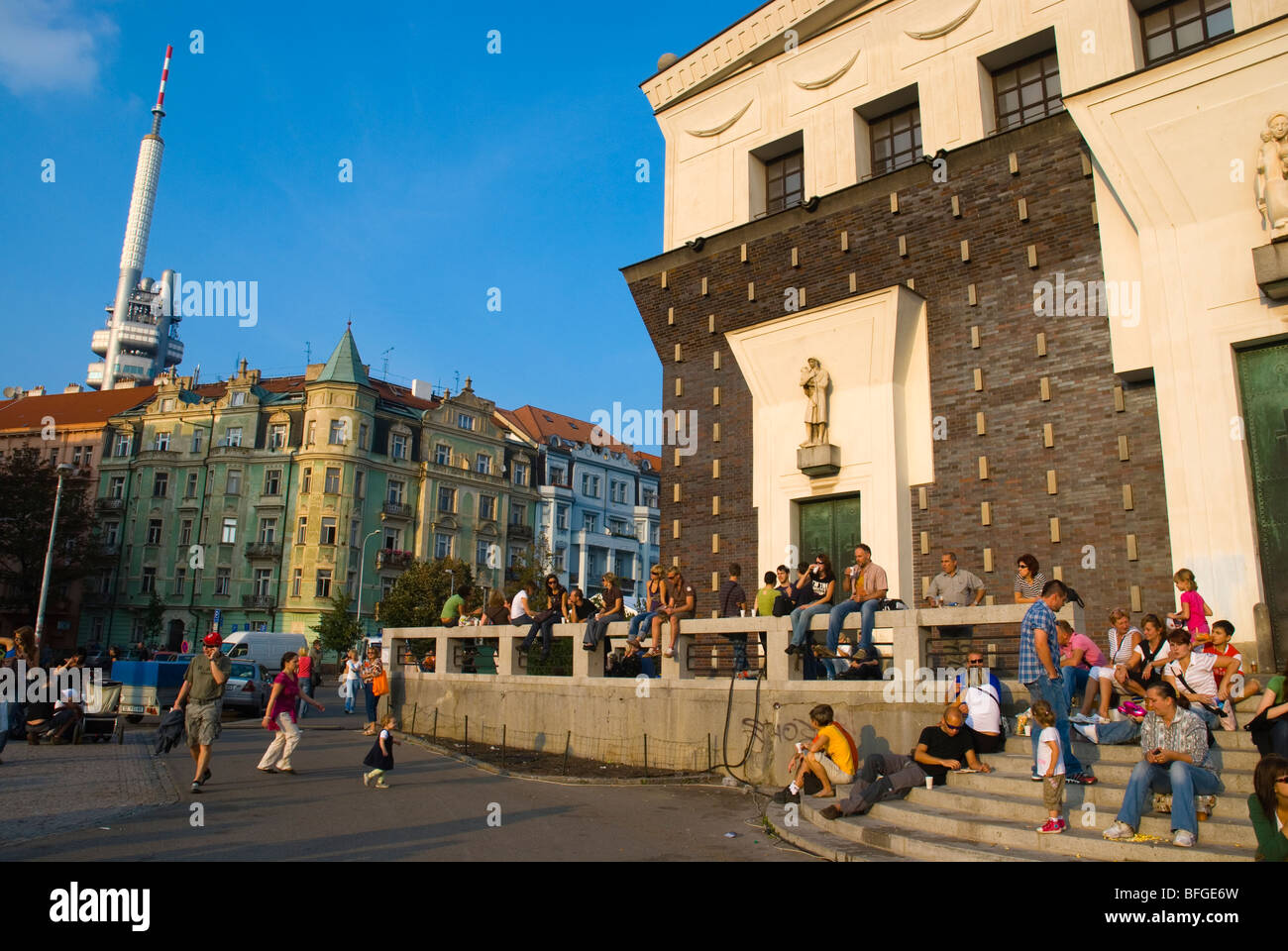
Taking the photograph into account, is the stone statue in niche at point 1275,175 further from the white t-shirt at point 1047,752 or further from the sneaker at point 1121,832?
the sneaker at point 1121,832

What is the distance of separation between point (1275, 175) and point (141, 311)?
13028cm

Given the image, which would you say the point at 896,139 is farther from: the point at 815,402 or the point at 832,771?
the point at 832,771

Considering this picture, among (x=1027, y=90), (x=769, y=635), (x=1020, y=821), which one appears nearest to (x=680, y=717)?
(x=769, y=635)

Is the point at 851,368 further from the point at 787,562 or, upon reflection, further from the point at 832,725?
the point at 832,725

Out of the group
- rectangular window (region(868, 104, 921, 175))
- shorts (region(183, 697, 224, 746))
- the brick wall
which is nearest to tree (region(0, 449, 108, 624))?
shorts (region(183, 697, 224, 746))

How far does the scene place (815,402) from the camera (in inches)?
671

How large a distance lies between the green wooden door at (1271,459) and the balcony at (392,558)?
2145 inches

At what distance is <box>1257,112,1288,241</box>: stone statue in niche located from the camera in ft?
39.8

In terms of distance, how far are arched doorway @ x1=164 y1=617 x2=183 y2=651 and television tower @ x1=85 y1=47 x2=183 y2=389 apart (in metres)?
64.4

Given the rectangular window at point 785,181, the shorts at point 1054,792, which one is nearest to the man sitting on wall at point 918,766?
the shorts at point 1054,792
